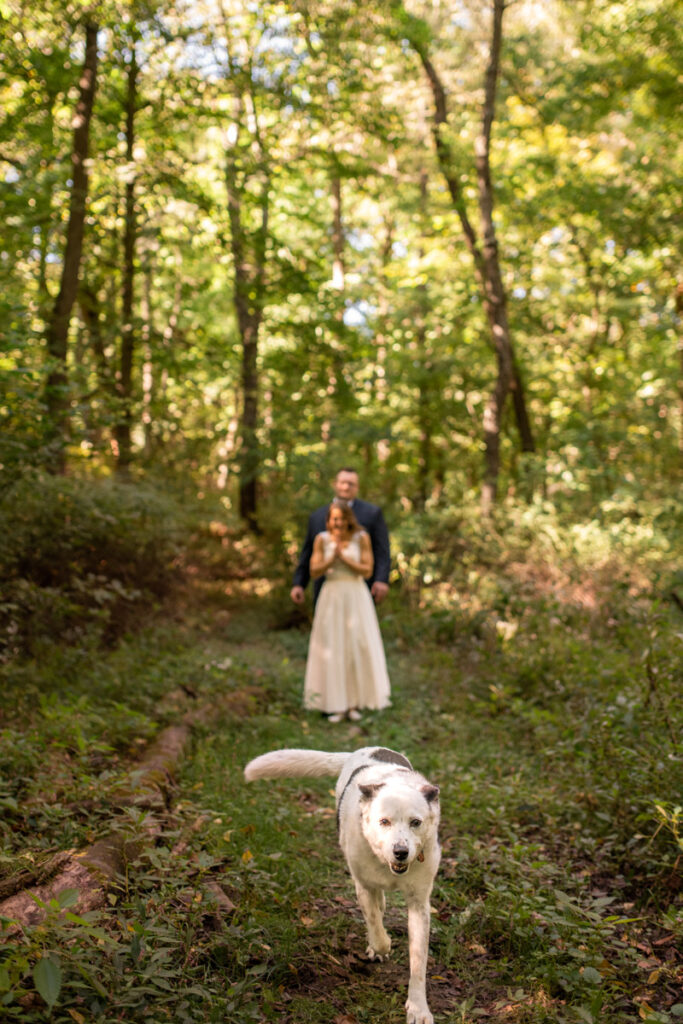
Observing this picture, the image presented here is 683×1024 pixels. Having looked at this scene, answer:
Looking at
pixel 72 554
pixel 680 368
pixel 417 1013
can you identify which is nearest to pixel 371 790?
pixel 417 1013

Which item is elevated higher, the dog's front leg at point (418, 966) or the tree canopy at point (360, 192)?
the tree canopy at point (360, 192)

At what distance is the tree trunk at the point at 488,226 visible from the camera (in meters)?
13.8

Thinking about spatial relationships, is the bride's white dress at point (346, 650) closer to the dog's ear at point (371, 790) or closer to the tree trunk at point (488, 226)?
the dog's ear at point (371, 790)

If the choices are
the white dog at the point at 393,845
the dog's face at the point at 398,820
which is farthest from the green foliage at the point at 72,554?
the dog's face at the point at 398,820

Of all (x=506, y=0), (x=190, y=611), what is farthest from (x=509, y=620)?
(x=506, y=0)

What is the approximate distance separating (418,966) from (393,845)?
608 mm

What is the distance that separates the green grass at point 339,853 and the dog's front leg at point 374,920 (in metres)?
0.09

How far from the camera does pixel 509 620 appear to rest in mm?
9438

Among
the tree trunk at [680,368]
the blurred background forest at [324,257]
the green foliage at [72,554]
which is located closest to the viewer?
the green foliage at [72,554]

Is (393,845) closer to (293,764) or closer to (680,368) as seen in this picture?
(293,764)

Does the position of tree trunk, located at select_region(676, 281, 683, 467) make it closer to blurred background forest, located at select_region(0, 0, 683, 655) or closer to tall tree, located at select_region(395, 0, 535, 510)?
blurred background forest, located at select_region(0, 0, 683, 655)

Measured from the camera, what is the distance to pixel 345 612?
26.8ft

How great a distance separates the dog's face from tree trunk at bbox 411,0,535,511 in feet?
35.5

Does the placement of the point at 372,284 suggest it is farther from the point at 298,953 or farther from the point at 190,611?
the point at 298,953
